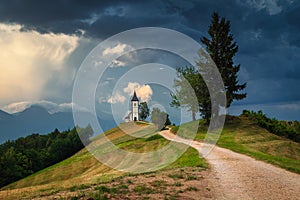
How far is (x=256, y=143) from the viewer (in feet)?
132

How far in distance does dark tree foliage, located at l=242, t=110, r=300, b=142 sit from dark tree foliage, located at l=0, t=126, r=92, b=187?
6950cm

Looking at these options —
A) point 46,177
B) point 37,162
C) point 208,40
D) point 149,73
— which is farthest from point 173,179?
point 37,162

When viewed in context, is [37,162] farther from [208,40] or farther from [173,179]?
[173,179]

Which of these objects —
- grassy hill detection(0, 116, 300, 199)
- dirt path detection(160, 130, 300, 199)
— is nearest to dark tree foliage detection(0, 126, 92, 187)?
grassy hill detection(0, 116, 300, 199)

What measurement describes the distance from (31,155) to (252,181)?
106 m

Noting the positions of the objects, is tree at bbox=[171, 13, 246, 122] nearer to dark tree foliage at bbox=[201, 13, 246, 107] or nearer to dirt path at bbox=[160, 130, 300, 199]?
dark tree foliage at bbox=[201, 13, 246, 107]

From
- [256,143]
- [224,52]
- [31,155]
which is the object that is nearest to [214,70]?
[224,52]

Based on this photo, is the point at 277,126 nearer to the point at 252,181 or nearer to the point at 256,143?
the point at 256,143

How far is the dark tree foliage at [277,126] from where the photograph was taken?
161 ft

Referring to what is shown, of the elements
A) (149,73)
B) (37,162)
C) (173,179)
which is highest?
(149,73)

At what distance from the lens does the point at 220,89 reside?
56469 millimetres

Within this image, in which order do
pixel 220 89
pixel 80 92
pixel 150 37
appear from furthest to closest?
pixel 220 89, pixel 150 37, pixel 80 92

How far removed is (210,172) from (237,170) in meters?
2.15

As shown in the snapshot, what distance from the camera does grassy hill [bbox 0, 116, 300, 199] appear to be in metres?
14.5
